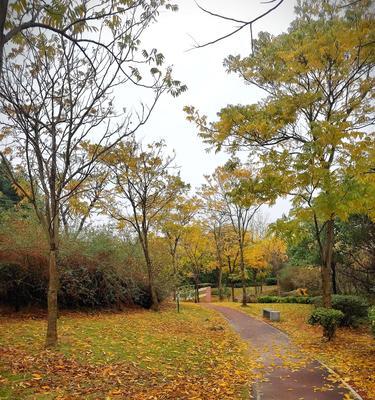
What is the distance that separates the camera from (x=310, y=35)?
36.9 feet

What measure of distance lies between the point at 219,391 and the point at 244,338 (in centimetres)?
689

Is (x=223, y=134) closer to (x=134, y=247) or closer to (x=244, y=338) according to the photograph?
(x=244, y=338)

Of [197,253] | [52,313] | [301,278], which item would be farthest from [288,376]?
[197,253]

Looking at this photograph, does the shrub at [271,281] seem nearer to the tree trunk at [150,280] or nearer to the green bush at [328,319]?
the tree trunk at [150,280]

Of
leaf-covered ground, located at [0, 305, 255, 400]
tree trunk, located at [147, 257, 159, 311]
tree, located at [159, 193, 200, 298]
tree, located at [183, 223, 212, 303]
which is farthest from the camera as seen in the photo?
tree, located at [183, 223, 212, 303]

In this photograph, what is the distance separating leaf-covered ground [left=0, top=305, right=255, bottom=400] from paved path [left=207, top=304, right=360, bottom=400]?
1.26ft

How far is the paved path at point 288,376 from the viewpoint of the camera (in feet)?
21.6

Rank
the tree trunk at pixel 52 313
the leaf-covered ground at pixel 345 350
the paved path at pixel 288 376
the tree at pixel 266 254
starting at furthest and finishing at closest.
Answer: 1. the tree at pixel 266 254
2. the tree trunk at pixel 52 313
3. the leaf-covered ground at pixel 345 350
4. the paved path at pixel 288 376

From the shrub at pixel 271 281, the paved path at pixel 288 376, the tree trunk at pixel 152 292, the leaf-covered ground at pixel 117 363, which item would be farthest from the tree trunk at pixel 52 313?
the shrub at pixel 271 281

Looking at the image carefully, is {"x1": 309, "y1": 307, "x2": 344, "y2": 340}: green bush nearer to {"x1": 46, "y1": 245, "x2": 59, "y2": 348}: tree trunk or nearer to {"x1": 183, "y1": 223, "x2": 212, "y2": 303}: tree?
{"x1": 46, "y1": 245, "x2": 59, "y2": 348}: tree trunk

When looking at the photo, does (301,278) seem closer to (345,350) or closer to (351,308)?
(351,308)

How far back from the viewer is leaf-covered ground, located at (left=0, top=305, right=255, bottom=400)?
5.67 metres

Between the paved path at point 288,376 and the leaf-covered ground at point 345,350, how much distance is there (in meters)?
0.37

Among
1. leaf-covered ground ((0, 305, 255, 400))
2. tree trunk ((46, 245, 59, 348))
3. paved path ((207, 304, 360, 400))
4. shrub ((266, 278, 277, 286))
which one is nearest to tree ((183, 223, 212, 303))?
shrub ((266, 278, 277, 286))
